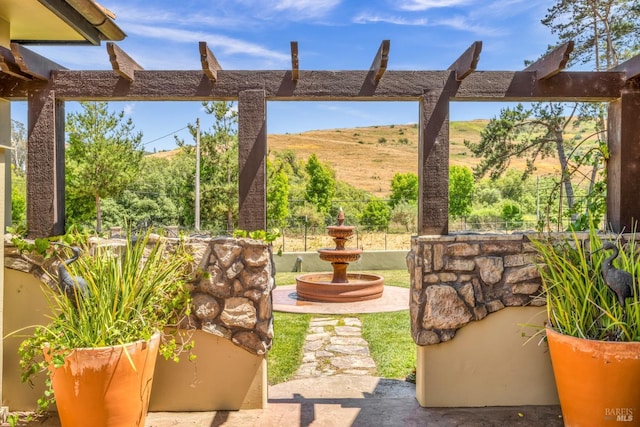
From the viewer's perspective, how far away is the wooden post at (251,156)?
3.02m

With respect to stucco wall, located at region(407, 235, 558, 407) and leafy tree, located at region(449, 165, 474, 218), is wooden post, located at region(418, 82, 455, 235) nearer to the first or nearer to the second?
stucco wall, located at region(407, 235, 558, 407)

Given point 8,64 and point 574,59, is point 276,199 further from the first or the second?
point 8,64

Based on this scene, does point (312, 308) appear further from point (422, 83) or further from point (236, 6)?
point (236, 6)

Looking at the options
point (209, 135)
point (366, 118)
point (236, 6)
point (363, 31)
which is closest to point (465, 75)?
point (209, 135)

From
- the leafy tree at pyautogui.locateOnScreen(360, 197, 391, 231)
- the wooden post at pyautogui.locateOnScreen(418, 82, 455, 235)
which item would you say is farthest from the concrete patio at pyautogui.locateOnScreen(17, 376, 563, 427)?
the leafy tree at pyautogui.locateOnScreen(360, 197, 391, 231)

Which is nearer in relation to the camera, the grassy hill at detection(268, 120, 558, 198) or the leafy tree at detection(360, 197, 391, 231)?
the leafy tree at detection(360, 197, 391, 231)

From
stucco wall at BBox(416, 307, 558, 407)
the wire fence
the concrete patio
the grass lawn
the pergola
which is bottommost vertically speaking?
the grass lawn

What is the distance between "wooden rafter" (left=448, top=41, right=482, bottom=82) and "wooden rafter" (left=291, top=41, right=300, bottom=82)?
1043 mm

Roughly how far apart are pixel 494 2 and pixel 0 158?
16.3 meters

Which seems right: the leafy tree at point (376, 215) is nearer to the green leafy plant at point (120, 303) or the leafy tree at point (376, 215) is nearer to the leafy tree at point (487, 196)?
the leafy tree at point (487, 196)

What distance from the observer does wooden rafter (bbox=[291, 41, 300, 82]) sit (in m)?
2.78

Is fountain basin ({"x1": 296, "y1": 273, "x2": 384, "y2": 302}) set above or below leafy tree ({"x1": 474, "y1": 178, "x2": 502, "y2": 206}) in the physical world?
below

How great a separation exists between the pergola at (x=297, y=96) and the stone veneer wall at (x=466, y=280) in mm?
181

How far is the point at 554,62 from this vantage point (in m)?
2.86
